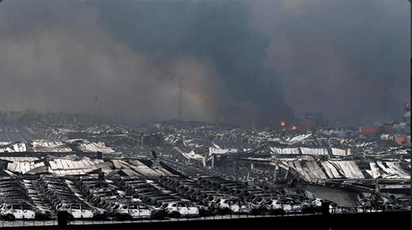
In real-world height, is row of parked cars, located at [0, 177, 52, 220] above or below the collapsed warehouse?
below

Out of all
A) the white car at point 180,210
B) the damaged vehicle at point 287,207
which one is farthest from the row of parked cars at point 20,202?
the damaged vehicle at point 287,207

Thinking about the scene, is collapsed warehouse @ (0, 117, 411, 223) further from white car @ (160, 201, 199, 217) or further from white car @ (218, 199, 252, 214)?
white car @ (160, 201, 199, 217)

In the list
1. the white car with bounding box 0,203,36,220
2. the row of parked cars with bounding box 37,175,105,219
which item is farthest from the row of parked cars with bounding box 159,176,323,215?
the white car with bounding box 0,203,36,220

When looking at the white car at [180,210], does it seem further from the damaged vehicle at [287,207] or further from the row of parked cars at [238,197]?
the damaged vehicle at [287,207]

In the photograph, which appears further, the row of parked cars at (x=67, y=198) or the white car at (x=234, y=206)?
the white car at (x=234, y=206)

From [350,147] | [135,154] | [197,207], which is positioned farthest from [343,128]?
[197,207]

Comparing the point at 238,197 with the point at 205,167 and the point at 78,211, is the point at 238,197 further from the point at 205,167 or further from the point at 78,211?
the point at 205,167
